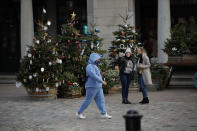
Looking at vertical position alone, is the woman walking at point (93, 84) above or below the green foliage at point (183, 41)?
below

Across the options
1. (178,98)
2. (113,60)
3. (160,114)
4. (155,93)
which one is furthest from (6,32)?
(160,114)

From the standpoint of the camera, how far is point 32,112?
37.4 feet

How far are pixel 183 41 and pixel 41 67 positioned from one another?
19.4 feet

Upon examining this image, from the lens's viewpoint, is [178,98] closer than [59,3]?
Yes

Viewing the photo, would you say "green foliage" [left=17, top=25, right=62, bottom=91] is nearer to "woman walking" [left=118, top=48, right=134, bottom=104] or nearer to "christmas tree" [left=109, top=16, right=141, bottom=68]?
"woman walking" [left=118, top=48, right=134, bottom=104]

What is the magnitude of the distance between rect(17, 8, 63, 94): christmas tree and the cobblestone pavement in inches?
20.6

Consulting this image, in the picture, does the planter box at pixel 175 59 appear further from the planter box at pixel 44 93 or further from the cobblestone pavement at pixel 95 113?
the planter box at pixel 44 93

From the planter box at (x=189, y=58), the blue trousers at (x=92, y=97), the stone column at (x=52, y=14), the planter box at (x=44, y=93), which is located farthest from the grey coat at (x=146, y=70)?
the stone column at (x=52, y=14)

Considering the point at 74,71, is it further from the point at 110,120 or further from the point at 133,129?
the point at 133,129

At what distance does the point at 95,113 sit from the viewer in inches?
432

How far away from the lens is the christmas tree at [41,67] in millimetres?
13555

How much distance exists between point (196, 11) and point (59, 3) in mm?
7353

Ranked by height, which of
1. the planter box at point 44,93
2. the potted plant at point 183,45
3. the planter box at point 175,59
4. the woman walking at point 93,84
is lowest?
the planter box at point 44,93

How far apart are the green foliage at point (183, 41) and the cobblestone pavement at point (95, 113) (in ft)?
6.14
